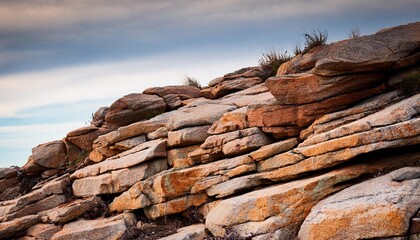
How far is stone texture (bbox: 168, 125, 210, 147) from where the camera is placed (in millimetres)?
17391

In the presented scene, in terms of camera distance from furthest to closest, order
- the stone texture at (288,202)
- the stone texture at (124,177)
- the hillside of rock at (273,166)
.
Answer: the stone texture at (124,177) → the stone texture at (288,202) → the hillside of rock at (273,166)

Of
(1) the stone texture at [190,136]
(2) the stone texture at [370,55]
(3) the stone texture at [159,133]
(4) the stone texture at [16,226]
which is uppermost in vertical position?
(2) the stone texture at [370,55]

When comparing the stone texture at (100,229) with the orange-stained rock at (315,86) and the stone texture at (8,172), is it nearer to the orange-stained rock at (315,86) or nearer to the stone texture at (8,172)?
the orange-stained rock at (315,86)

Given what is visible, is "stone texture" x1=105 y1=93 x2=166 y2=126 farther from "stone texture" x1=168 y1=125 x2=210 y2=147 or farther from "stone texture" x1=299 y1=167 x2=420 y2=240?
"stone texture" x1=299 y1=167 x2=420 y2=240

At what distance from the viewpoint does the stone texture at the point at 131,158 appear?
17.6m

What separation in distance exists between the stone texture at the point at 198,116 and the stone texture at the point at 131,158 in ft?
3.34

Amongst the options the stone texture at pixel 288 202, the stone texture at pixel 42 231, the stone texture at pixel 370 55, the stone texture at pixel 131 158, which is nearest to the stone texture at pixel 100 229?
the stone texture at pixel 42 231

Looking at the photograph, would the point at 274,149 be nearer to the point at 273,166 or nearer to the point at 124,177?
the point at 273,166

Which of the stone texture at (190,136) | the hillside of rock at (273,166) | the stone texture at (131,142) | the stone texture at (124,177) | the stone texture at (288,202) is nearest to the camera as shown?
the hillside of rock at (273,166)

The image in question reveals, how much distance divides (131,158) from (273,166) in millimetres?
6763

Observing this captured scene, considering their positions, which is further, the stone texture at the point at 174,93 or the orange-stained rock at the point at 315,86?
the stone texture at the point at 174,93

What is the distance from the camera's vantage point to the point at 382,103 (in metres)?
13.6

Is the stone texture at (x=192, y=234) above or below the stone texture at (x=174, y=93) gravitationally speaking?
below

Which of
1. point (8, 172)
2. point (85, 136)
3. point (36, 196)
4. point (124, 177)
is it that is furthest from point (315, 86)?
point (8, 172)
